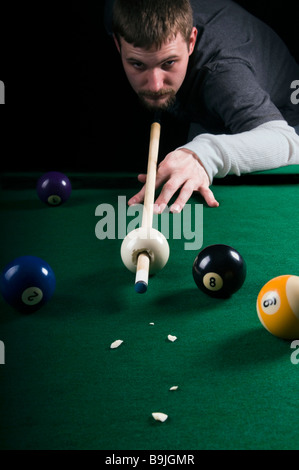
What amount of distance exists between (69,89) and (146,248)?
246 centimetres

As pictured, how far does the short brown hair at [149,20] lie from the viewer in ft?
8.01

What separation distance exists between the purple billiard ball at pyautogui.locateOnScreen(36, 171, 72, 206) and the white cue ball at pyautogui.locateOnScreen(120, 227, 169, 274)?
79cm

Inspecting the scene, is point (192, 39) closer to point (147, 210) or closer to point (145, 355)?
point (147, 210)

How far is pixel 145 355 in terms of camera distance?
45.3 inches

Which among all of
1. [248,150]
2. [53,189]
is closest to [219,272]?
[53,189]

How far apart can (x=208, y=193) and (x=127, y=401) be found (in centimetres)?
140

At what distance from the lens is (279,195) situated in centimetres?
232

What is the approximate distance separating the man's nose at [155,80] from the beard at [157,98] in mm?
64

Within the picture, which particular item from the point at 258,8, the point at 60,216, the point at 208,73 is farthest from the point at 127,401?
the point at 258,8

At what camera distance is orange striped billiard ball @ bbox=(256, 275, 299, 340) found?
117 centimetres

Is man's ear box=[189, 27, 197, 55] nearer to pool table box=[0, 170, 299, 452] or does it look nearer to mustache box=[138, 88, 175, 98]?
mustache box=[138, 88, 175, 98]

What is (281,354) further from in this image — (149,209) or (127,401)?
(149,209)

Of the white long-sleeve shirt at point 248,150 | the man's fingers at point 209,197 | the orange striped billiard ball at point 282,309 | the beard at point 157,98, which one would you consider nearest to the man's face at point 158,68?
the beard at point 157,98
